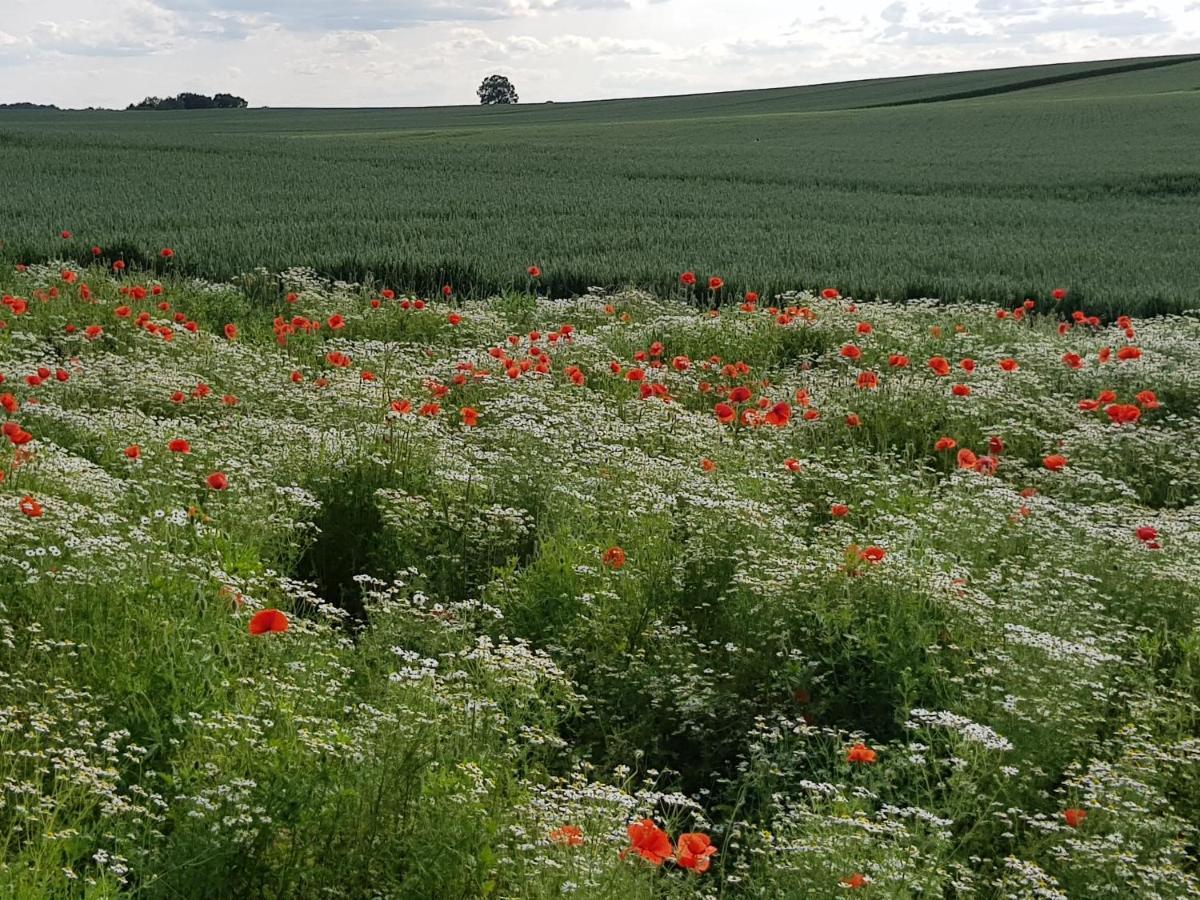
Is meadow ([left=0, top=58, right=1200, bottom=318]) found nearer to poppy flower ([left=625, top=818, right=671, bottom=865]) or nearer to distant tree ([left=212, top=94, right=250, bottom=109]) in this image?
poppy flower ([left=625, top=818, right=671, bottom=865])

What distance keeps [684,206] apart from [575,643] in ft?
62.3

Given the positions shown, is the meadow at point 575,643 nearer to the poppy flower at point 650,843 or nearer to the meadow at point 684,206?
the poppy flower at point 650,843

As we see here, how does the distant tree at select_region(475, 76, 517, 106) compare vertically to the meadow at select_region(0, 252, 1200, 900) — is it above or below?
above

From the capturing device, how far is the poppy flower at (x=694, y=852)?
2.75m

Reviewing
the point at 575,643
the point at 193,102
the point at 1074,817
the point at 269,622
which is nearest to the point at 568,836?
the point at 269,622

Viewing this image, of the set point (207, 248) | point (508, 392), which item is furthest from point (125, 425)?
point (207, 248)

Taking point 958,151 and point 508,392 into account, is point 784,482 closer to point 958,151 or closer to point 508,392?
point 508,392

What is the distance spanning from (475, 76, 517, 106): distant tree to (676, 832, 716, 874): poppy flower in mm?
120217

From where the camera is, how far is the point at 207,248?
15.9m

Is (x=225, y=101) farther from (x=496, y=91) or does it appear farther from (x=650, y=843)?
(x=650, y=843)

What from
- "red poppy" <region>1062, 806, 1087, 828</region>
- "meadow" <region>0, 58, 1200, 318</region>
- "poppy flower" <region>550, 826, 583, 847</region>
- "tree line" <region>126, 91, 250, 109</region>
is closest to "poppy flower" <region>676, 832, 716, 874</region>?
"poppy flower" <region>550, 826, 583, 847</region>

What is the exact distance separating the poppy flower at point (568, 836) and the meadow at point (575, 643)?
1 cm

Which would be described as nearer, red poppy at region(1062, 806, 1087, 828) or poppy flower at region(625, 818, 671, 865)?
poppy flower at region(625, 818, 671, 865)

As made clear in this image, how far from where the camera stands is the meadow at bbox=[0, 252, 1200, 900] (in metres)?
3.30
